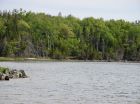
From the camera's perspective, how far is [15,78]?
6262cm

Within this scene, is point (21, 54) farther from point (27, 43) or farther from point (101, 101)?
point (101, 101)

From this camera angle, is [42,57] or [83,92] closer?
[83,92]

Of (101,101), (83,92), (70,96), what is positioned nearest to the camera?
(101,101)

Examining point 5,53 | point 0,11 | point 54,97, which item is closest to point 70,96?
point 54,97

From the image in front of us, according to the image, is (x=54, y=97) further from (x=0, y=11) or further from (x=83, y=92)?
(x=0, y=11)

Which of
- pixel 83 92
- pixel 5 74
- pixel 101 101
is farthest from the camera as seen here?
pixel 5 74

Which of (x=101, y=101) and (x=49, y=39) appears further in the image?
(x=49, y=39)

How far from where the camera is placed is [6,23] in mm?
183750

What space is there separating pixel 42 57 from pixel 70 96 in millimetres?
140702

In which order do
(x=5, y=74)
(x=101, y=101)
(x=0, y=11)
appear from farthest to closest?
(x=0, y=11) < (x=5, y=74) < (x=101, y=101)

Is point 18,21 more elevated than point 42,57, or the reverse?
point 18,21

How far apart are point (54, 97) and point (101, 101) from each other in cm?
419

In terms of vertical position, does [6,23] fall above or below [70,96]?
above

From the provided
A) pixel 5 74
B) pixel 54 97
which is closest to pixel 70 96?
pixel 54 97
